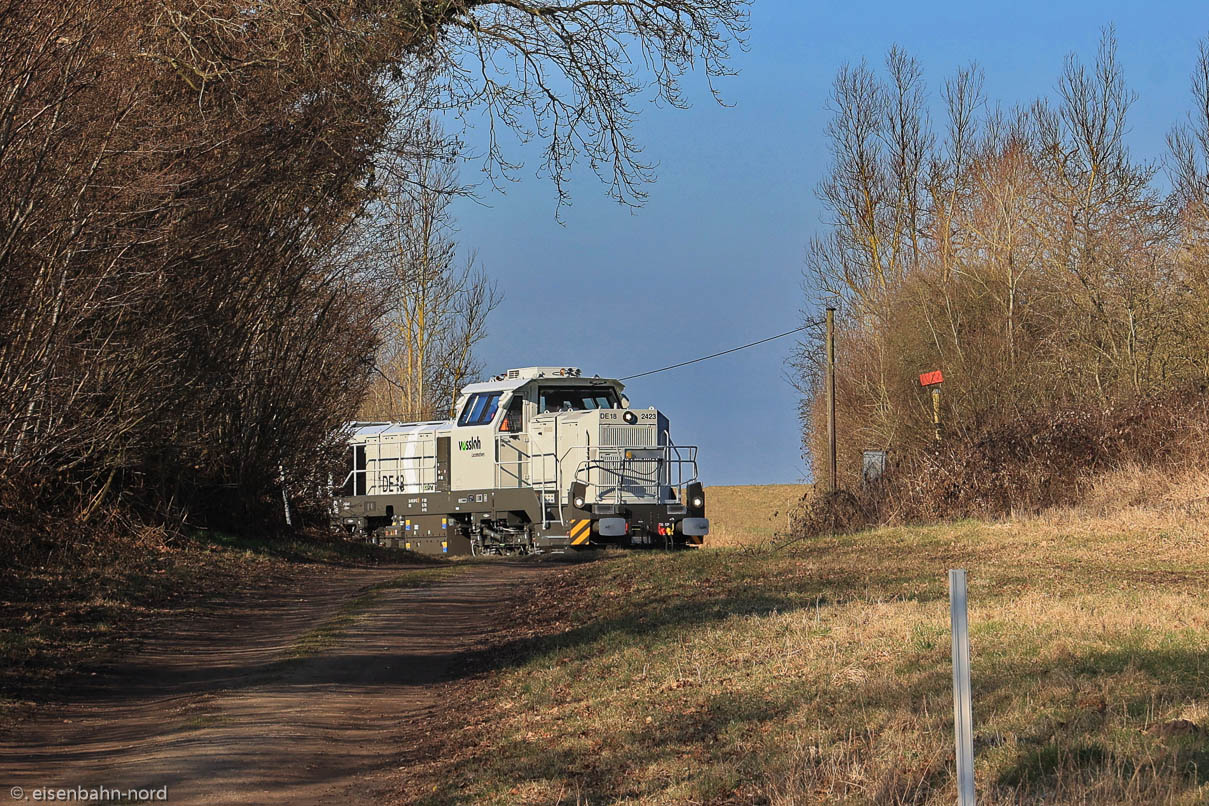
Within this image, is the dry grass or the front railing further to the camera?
the dry grass

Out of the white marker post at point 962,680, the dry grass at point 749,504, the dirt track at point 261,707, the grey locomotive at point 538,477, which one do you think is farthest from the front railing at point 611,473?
the dry grass at point 749,504

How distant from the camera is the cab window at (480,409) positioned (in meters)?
25.1

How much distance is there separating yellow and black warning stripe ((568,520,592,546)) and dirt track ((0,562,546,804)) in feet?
24.3

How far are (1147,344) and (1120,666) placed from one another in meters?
24.7

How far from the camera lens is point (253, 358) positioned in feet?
71.0

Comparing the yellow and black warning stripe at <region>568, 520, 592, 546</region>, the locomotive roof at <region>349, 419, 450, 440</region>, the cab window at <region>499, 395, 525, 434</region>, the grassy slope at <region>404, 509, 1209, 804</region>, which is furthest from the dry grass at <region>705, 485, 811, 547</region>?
the grassy slope at <region>404, 509, 1209, 804</region>

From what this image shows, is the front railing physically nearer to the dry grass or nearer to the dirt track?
the dirt track

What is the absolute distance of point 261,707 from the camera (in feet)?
29.3

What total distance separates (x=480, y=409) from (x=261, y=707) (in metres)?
16.8

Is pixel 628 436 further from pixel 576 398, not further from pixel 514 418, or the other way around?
pixel 514 418

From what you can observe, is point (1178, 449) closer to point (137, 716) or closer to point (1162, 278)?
point (1162, 278)

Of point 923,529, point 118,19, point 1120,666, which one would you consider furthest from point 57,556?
point 923,529

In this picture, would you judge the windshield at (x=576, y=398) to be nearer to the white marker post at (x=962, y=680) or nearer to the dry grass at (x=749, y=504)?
the white marker post at (x=962, y=680)

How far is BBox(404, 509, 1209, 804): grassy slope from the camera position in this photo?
610cm
